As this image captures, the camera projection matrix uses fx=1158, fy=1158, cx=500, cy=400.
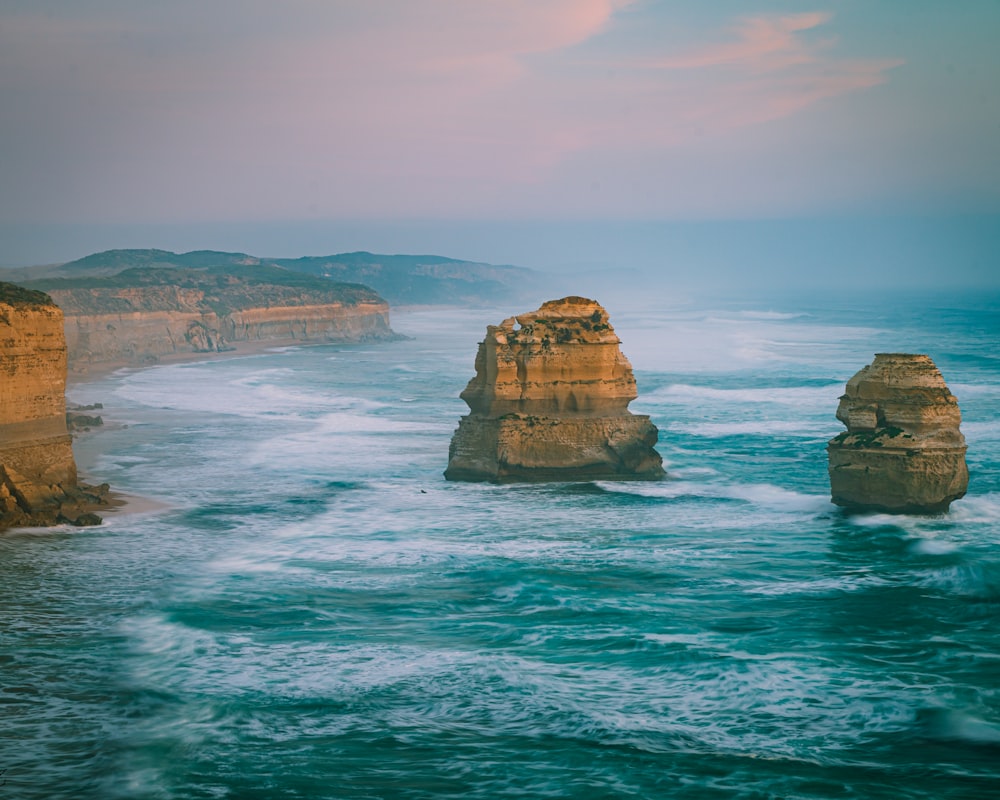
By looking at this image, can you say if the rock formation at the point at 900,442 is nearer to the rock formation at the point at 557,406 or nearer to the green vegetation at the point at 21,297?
the rock formation at the point at 557,406

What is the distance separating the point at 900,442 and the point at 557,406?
1031 cm

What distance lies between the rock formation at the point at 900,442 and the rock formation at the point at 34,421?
19871mm

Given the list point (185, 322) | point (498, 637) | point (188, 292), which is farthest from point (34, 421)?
point (188, 292)

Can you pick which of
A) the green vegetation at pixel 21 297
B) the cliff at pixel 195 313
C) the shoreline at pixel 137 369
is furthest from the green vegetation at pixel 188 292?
the green vegetation at pixel 21 297

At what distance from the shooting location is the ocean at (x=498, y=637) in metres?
16.0

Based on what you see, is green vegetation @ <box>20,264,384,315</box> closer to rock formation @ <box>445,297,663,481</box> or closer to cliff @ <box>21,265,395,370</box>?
cliff @ <box>21,265,395,370</box>

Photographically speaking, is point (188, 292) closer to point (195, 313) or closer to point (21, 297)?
point (195, 313)

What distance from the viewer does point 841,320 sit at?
491 feet

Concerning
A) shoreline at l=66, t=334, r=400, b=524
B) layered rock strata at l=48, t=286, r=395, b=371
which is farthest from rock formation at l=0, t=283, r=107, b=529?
layered rock strata at l=48, t=286, r=395, b=371

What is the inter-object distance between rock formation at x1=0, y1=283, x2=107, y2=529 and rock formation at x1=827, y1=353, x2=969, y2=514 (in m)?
19.9

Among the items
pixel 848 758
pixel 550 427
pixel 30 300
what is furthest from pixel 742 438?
pixel 848 758

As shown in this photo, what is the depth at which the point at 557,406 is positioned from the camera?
115 ft

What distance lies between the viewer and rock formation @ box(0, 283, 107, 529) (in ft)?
99.1

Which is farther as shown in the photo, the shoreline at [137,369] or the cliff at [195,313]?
the cliff at [195,313]
